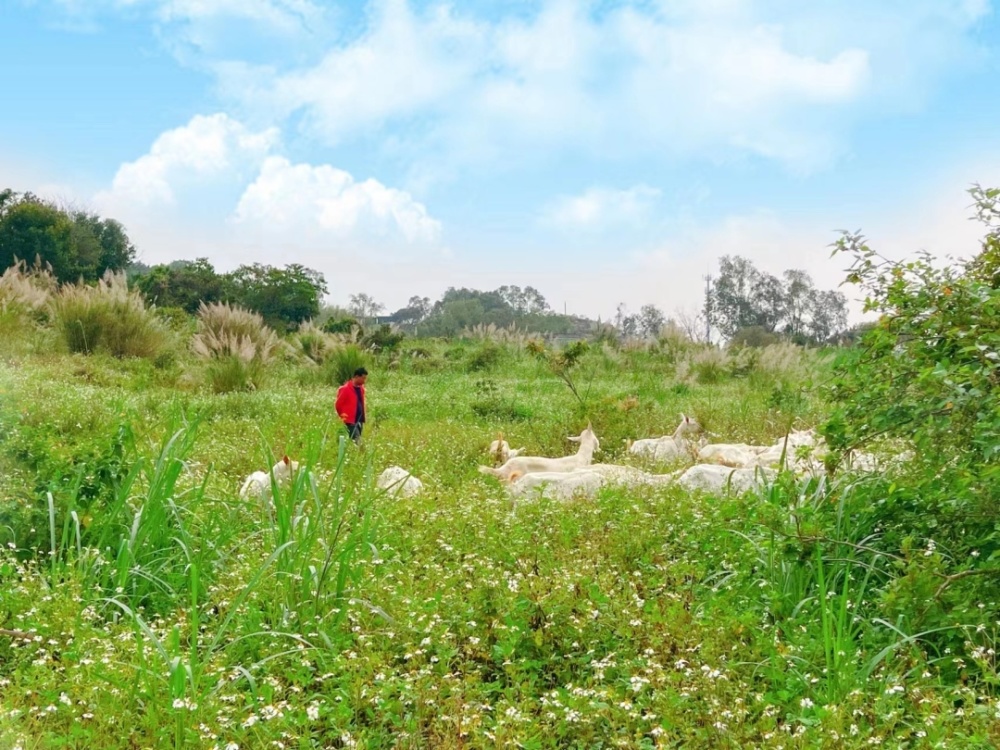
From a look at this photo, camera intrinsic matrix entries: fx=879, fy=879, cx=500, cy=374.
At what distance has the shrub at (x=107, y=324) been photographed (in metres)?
16.1

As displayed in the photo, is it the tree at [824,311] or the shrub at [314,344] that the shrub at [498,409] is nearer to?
the shrub at [314,344]

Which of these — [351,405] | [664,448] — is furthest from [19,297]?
[664,448]

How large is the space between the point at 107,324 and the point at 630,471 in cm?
1257

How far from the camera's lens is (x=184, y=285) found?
36.8m

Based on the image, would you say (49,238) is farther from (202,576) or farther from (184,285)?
(202,576)

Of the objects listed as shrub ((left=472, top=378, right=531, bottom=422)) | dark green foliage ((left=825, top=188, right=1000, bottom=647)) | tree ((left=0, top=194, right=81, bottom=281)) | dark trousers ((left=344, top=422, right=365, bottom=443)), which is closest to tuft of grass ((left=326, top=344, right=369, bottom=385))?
shrub ((left=472, top=378, right=531, bottom=422))

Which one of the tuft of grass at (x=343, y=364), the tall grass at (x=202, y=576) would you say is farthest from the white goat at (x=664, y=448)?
the tuft of grass at (x=343, y=364)

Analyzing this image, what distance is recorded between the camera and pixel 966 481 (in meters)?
3.37

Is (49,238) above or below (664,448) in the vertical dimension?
above

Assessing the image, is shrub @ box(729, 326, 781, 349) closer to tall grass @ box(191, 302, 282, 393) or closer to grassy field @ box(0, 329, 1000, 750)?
tall grass @ box(191, 302, 282, 393)

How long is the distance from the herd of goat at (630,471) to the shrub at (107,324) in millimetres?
10344

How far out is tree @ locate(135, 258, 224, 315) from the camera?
1398 inches

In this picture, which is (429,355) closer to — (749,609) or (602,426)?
(602,426)

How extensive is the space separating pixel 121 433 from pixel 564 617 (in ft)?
8.82
